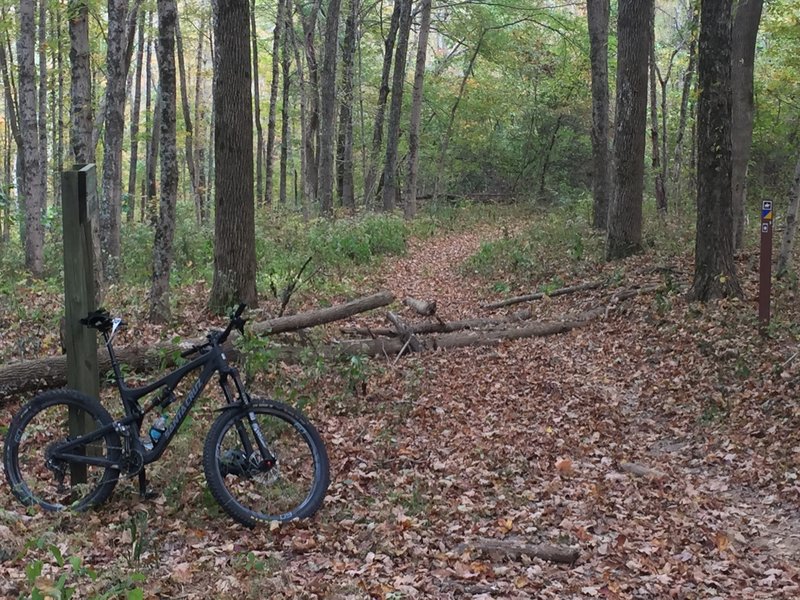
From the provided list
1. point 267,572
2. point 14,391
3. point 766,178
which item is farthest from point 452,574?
point 766,178

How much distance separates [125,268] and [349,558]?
1211cm

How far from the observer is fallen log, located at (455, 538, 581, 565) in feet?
15.5

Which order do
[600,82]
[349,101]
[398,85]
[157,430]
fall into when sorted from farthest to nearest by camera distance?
[349,101] → [398,85] → [600,82] → [157,430]

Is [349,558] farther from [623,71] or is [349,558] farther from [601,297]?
[623,71]

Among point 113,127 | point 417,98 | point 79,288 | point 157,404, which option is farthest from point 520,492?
point 417,98

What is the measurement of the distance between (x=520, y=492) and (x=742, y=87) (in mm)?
10117

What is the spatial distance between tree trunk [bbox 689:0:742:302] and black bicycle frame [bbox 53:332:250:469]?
291 inches

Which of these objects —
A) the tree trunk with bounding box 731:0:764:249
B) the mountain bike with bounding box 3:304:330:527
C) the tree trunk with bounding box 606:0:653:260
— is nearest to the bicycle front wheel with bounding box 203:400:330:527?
the mountain bike with bounding box 3:304:330:527

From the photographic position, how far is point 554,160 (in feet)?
110

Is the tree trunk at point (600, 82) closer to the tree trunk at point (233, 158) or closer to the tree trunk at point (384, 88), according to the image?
the tree trunk at point (384, 88)

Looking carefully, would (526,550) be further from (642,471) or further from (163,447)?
(163,447)

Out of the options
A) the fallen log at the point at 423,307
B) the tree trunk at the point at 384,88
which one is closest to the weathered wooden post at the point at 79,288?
the fallen log at the point at 423,307

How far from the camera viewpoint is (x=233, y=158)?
32.6 ft

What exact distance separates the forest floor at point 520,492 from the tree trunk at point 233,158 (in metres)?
2.68
